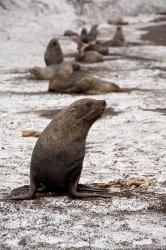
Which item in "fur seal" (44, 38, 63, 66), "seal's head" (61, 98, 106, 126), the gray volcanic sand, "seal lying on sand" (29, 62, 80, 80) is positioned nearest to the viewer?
the gray volcanic sand

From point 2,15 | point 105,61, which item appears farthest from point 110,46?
point 2,15

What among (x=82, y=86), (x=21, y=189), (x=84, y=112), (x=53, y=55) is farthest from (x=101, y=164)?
(x=53, y=55)

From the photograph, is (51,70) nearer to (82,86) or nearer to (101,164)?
(82,86)

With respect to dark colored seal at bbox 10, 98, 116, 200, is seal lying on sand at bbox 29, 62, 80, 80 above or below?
below

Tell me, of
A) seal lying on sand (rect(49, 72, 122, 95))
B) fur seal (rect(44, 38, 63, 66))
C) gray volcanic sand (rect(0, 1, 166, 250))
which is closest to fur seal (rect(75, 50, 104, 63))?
gray volcanic sand (rect(0, 1, 166, 250))

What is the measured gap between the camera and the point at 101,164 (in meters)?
6.99

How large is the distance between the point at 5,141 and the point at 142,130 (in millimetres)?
2145

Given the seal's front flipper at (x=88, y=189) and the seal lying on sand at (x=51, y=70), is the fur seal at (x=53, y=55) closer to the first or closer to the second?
the seal lying on sand at (x=51, y=70)

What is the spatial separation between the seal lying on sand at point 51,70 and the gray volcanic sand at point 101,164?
15.9 inches

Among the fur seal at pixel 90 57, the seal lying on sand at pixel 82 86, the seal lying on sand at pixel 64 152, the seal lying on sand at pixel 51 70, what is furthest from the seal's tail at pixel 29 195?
the fur seal at pixel 90 57

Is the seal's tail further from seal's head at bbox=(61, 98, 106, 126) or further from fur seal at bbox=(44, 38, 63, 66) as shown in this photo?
fur seal at bbox=(44, 38, 63, 66)

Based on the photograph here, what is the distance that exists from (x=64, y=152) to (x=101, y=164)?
1.81 meters

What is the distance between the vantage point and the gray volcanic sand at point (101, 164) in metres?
4.52

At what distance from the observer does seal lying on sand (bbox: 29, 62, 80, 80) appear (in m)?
14.4
